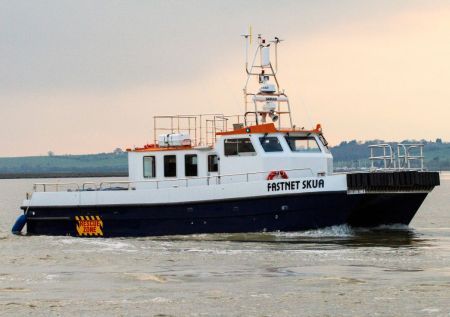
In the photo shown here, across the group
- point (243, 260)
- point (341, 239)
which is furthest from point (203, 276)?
point (341, 239)

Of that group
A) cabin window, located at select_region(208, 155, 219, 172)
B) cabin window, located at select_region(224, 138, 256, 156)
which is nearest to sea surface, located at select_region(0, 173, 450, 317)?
cabin window, located at select_region(208, 155, 219, 172)

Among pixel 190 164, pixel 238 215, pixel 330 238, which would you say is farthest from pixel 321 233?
pixel 190 164

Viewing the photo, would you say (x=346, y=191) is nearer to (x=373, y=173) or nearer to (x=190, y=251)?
(x=373, y=173)

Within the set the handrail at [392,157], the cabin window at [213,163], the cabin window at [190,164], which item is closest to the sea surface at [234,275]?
the handrail at [392,157]

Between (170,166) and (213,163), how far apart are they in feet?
5.00

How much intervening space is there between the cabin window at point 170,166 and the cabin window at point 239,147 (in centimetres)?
188

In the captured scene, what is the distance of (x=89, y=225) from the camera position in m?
30.6

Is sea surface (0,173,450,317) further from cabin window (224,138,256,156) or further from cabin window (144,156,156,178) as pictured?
cabin window (224,138,256,156)

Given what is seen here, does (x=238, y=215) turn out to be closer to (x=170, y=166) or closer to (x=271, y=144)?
(x=271, y=144)

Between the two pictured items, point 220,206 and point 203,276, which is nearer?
point 203,276

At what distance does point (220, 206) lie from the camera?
92.5 ft

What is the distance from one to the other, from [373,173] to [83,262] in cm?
847

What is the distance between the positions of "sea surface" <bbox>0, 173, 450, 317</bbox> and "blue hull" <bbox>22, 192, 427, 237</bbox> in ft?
1.28

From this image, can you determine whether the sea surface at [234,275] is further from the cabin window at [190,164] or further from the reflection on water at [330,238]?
the cabin window at [190,164]
